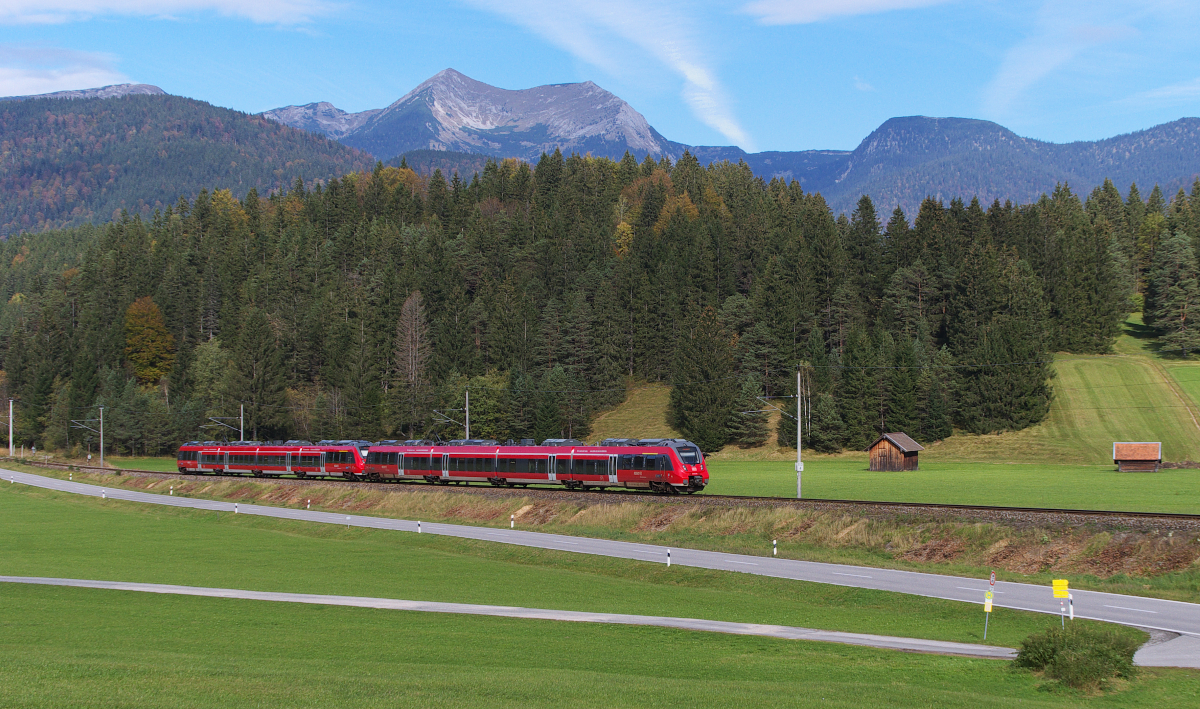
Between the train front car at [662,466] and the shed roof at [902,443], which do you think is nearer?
the train front car at [662,466]

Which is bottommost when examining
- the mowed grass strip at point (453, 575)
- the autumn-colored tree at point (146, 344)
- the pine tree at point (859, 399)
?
the mowed grass strip at point (453, 575)

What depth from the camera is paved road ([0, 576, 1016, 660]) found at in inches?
927

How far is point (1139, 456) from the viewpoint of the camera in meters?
80.6

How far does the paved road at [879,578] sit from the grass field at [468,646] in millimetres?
1696

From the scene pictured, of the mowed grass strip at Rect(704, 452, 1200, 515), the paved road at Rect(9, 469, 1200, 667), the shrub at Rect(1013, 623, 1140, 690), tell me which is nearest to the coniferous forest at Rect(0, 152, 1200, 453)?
the mowed grass strip at Rect(704, 452, 1200, 515)

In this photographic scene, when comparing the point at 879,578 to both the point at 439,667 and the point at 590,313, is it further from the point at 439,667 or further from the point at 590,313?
the point at 590,313

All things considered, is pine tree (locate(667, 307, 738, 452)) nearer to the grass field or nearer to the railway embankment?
the railway embankment

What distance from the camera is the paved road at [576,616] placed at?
23547 mm

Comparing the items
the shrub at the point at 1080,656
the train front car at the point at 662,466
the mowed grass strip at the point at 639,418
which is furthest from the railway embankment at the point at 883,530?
the mowed grass strip at the point at 639,418

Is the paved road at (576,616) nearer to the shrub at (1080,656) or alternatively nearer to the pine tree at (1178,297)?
the shrub at (1080,656)

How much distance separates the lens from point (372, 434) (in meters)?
130

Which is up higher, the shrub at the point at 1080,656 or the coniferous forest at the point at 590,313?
the coniferous forest at the point at 590,313

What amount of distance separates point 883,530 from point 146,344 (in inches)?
6218

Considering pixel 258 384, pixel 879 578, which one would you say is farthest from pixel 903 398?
pixel 258 384
